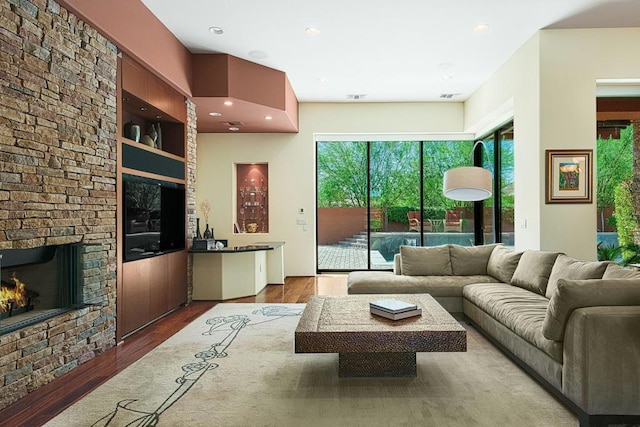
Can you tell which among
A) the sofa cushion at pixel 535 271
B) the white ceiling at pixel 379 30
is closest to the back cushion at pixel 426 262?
the sofa cushion at pixel 535 271

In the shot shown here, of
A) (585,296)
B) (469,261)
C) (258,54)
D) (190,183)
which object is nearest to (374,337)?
(585,296)

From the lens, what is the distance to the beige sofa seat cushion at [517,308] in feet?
8.67

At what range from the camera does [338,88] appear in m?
6.92

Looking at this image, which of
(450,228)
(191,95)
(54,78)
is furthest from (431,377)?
(450,228)

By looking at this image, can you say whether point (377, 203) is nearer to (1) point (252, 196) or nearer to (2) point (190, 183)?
(1) point (252, 196)

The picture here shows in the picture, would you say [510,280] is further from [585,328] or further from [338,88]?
[338,88]

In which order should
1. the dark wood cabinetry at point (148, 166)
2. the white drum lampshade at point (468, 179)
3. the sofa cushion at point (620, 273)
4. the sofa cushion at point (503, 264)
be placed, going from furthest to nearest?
1. the sofa cushion at point (503, 264)
2. the white drum lampshade at point (468, 179)
3. the dark wood cabinetry at point (148, 166)
4. the sofa cushion at point (620, 273)

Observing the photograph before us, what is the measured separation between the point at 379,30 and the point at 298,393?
402 centimetres

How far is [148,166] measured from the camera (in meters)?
4.54

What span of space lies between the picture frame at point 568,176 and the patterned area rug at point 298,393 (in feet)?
7.04

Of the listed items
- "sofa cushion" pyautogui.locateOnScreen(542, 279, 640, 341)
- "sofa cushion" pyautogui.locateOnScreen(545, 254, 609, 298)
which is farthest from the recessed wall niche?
"sofa cushion" pyautogui.locateOnScreen(542, 279, 640, 341)

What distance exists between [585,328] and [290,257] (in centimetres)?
591

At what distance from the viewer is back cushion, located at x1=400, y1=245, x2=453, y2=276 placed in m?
4.98

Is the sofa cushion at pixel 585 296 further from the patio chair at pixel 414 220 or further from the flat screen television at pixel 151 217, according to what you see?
the patio chair at pixel 414 220
